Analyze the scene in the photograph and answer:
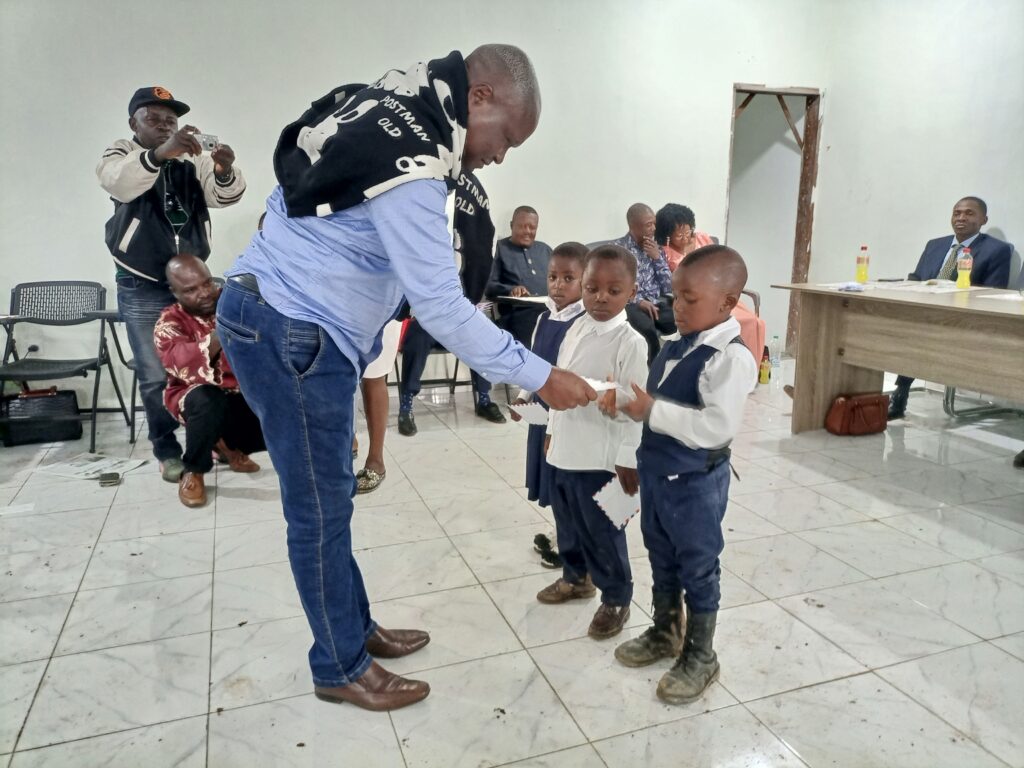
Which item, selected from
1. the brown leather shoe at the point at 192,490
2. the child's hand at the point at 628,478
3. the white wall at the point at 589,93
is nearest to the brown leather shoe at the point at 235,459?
the brown leather shoe at the point at 192,490

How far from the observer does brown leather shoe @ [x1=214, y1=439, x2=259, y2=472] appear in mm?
3479

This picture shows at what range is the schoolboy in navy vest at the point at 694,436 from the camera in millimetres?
1563

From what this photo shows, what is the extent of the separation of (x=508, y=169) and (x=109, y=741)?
428 cm

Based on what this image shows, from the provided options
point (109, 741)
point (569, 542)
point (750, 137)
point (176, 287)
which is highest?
point (750, 137)

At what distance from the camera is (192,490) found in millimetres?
3037

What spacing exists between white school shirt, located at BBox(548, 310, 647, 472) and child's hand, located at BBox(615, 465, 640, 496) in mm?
16

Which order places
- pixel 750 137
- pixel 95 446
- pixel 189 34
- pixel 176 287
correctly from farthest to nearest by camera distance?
pixel 750 137 → pixel 189 34 → pixel 95 446 → pixel 176 287

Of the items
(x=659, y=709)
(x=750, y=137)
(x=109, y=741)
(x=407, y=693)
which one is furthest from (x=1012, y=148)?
(x=109, y=741)

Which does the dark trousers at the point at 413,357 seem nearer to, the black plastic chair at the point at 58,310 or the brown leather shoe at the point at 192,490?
the brown leather shoe at the point at 192,490

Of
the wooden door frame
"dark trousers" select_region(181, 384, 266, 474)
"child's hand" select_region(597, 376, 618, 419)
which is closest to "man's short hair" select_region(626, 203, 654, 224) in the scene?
the wooden door frame

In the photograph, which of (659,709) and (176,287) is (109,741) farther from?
(176,287)

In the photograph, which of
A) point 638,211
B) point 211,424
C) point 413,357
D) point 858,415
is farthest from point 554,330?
point 638,211

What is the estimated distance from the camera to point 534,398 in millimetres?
2125

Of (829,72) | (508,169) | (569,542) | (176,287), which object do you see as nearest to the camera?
(569,542)
